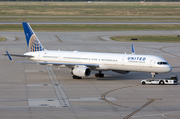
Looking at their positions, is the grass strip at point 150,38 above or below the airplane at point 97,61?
above

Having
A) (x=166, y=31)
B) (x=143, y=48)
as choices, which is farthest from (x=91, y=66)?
(x=166, y=31)

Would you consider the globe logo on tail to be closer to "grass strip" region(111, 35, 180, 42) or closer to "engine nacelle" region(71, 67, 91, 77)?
"engine nacelle" region(71, 67, 91, 77)

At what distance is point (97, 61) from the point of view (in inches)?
1721

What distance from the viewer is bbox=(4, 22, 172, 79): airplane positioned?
41375mm

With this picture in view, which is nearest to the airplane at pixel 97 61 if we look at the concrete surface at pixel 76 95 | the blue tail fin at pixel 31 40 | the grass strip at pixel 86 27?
the blue tail fin at pixel 31 40

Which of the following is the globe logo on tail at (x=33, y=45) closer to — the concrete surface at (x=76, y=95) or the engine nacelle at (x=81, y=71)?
the concrete surface at (x=76, y=95)

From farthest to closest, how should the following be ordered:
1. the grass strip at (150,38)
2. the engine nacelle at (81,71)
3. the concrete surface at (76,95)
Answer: the grass strip at (150,38) < the engine nacelle at (81,71) < the concrete surface at (76,95)

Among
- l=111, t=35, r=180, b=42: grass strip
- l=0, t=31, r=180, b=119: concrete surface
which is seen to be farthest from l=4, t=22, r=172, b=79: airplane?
l=111, t=35, r=180, b=42: grass strip

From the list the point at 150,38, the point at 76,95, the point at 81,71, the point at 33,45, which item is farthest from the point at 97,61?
the point at 150,38

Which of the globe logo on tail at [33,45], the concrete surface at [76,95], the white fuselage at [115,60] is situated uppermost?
the globe logo on tail at [33,45]

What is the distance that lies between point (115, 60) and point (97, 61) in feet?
8.76

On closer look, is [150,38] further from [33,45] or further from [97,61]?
[33,45]

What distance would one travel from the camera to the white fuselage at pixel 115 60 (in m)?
41.2

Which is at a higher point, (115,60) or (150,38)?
(150,38)
